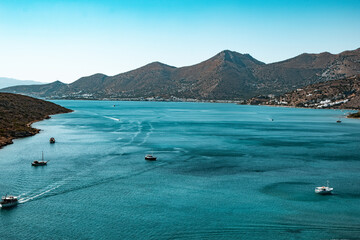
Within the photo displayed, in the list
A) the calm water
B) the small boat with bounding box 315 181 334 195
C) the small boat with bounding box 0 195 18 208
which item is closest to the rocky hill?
the calm water

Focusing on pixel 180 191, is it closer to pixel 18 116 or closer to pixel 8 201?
pixel 8 201

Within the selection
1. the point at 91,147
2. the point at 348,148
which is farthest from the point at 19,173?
the point at 348,148

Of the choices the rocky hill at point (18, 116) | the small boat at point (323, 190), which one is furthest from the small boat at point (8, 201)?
the rocky hill at point (18, 116)

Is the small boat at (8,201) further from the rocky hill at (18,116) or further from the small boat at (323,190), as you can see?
the rocky hill at (18,116)

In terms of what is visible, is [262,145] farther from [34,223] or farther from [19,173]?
[34,223]

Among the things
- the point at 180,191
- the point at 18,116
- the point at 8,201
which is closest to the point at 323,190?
the point at 180,191
